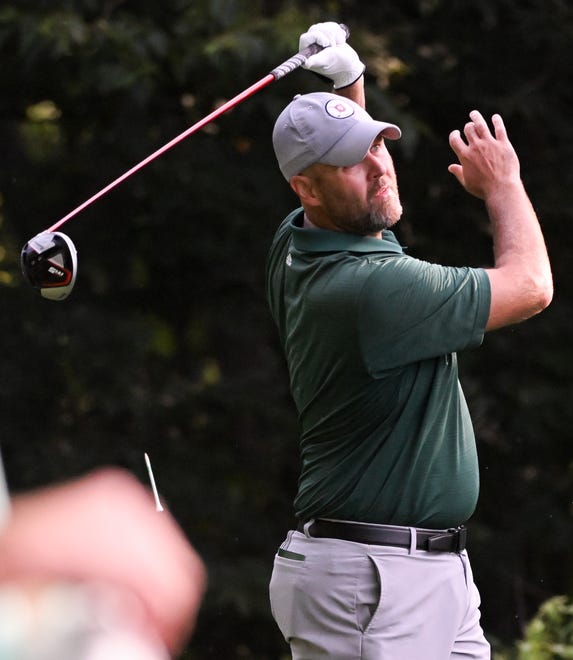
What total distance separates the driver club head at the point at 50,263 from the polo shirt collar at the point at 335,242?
1.75 ft

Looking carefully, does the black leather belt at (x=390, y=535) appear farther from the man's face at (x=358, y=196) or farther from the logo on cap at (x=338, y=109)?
the logo on cap at (x=338, y=109)

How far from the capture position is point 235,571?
719 cm

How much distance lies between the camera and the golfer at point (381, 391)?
286 cm

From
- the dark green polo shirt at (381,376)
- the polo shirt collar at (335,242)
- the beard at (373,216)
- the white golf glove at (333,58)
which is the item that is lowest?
the dark green polo shirt at (381,376)

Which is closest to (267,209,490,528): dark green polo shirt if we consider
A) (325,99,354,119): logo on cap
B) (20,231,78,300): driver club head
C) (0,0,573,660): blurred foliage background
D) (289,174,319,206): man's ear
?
(289,174,319,206): man's ear

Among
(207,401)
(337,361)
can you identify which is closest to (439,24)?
(207,401)

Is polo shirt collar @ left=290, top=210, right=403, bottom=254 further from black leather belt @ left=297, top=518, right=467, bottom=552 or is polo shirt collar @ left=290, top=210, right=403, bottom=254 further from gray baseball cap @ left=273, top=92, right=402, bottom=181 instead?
black leather belt @ left=297, top=518, right=467, bottom=552

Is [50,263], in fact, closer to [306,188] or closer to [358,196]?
[306,188]

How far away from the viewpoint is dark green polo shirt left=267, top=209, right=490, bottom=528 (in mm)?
2840

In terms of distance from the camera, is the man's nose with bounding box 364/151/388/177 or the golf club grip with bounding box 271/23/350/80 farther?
the golf club grip with bounding box 271/23/350/80

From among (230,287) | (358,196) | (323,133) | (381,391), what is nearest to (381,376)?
(381,391)

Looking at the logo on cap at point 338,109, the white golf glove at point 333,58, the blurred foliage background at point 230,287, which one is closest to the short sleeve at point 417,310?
the logo on cap at point 338,109

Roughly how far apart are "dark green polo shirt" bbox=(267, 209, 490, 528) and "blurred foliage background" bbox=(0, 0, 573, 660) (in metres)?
3.94

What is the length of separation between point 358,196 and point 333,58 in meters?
0.68
